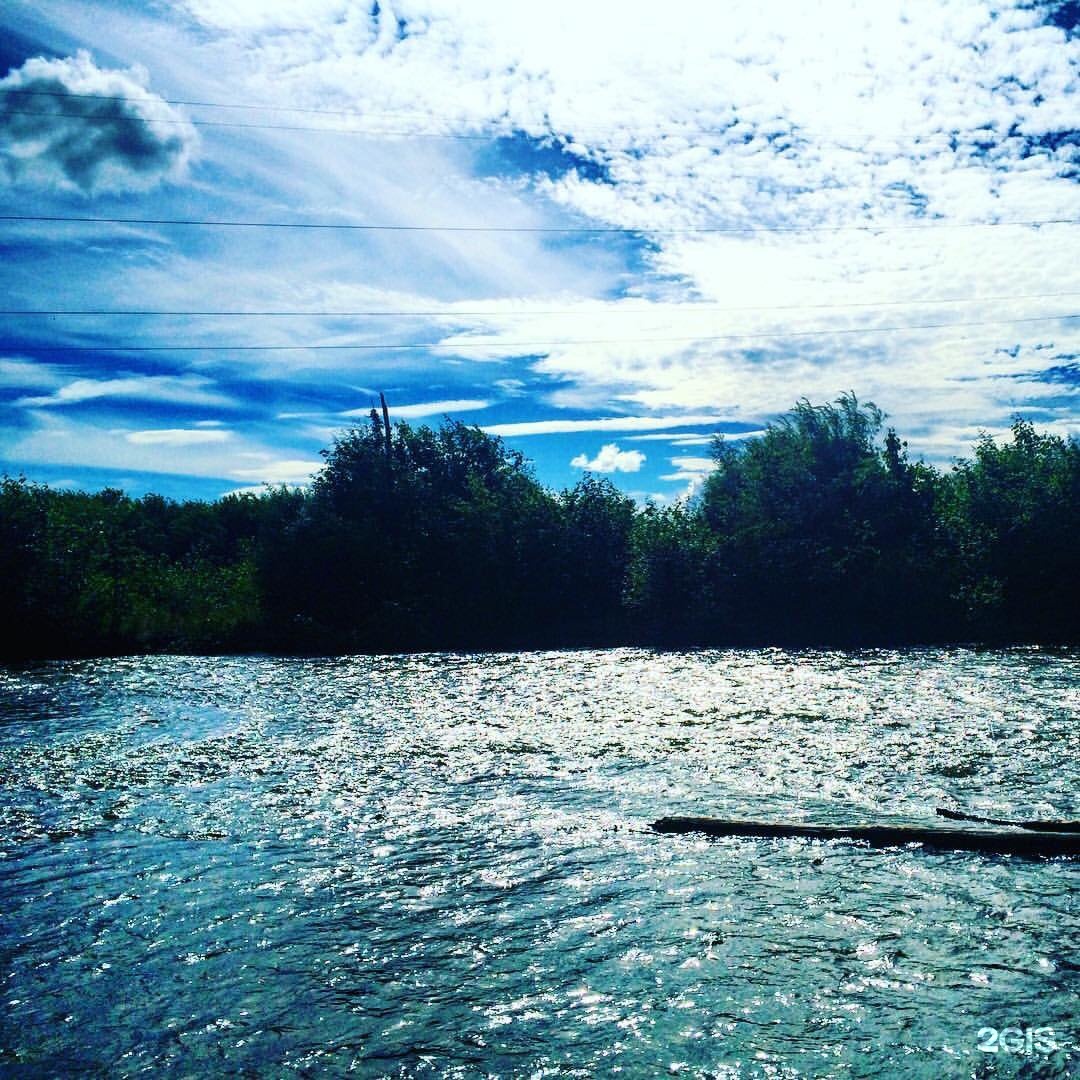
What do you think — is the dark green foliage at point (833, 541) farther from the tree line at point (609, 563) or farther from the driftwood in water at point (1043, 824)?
the driftwood in water at point (1043, 824)

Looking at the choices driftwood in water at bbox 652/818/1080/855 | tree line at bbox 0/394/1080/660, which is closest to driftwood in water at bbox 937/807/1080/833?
driftwood in water at bbox 652/818/1080/855

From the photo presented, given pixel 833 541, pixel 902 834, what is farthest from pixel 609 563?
pixel 902 834

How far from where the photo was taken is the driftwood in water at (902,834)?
10352mm

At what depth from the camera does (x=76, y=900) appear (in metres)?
10.1

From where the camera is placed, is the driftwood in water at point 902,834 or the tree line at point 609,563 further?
the tree line at point 609,563

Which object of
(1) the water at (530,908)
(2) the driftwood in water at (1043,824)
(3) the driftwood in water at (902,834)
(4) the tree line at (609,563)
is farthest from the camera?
(4) the tree line at (609,563)

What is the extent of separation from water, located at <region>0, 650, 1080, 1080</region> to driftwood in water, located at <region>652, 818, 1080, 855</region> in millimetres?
181

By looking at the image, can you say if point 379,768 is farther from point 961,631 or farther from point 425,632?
point 961,631

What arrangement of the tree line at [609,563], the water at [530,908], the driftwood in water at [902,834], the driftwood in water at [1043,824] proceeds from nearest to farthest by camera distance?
the water at [530,908], the driftwood in water at [902,834], the driftwood in water at [1043,824], the tree line at [609,563]

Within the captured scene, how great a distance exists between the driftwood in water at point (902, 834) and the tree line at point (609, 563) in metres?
29.4

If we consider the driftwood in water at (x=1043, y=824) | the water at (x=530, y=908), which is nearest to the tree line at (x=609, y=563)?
the water at (x=530, y=908)

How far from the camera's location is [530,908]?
9.64 meters

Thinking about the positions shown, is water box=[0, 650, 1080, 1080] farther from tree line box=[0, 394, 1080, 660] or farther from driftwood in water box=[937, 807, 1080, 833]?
tree line box=[0, 394, 1080, 660]

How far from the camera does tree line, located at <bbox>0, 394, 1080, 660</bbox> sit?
138 ft
